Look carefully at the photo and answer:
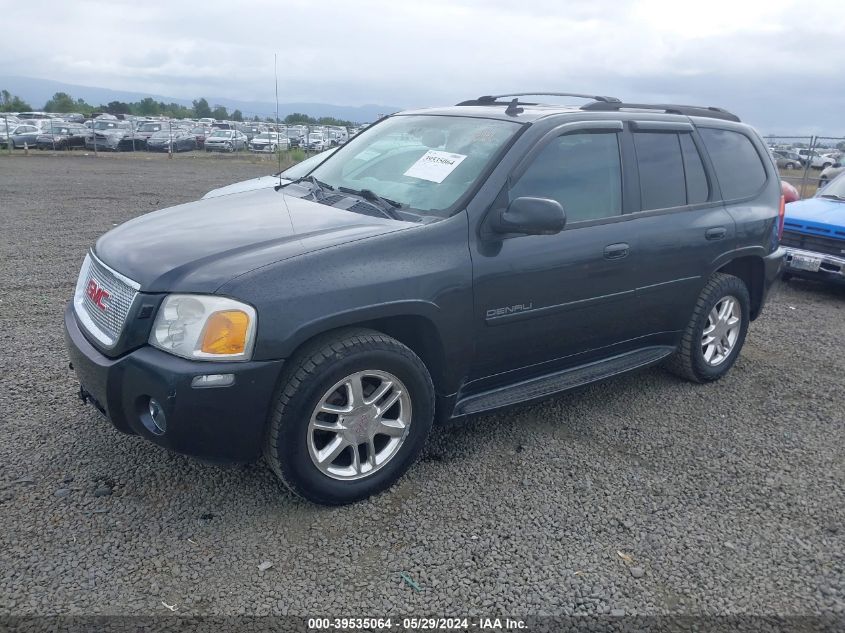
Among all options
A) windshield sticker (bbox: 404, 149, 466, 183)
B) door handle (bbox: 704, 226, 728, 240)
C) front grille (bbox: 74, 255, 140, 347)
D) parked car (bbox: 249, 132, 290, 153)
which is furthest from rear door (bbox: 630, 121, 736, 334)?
parked car (bbox: 249, 132, 290, 153)

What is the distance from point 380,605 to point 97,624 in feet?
3.26

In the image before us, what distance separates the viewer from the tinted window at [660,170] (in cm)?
424

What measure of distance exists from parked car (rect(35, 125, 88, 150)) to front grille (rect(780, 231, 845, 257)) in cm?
2975

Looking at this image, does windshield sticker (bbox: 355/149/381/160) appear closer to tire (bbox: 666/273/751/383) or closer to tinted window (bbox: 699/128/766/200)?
tinted window (bbox: 699/128/766/200)

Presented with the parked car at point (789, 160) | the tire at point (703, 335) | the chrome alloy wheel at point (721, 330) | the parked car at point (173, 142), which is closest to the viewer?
the tire at point (703, 335)

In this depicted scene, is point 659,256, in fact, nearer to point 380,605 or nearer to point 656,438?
point 656,438

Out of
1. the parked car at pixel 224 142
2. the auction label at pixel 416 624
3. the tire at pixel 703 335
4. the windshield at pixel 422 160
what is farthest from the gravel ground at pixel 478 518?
the parked car at pixel 224 142

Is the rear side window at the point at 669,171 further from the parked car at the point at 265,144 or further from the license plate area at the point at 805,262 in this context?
the parked car at the point at 265,144

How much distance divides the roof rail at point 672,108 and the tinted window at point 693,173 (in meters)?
0.25

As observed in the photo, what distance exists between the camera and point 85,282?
3.52 meters

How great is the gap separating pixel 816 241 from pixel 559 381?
5.39m

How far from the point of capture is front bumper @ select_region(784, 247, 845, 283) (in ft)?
24.6

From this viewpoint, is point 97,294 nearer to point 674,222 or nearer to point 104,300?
point 104,300

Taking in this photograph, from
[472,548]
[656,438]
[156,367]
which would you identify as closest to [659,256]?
[656,438]
